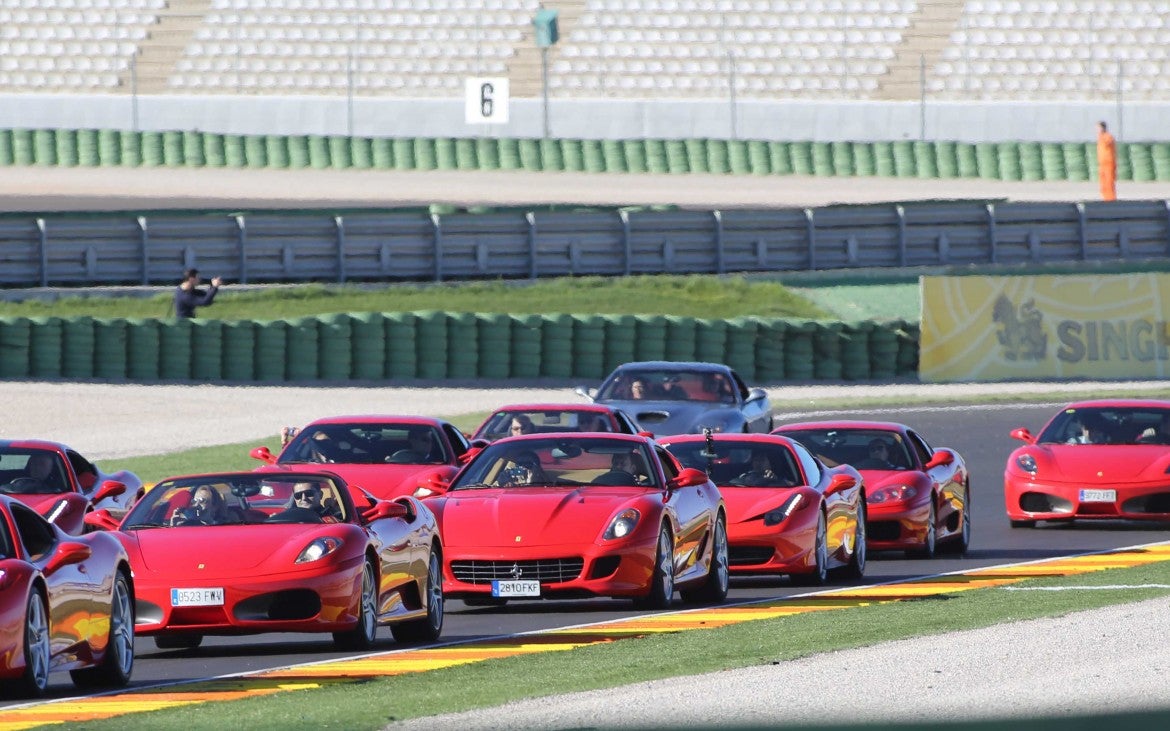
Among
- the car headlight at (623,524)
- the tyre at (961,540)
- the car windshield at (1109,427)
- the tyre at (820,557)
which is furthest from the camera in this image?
the car windshield at (1109,427)

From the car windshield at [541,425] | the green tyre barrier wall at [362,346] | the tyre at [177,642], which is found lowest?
the tyre at [177,642]

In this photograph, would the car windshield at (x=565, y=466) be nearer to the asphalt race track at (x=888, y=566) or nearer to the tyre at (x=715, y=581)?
the tyre at (x=715, y=581)

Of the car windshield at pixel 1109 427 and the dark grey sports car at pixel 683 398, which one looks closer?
the car windshield at pixel 1109 427

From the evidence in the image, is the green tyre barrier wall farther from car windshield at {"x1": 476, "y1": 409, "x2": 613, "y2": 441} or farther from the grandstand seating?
the grandstand seating

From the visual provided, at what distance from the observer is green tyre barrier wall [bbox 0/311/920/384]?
35.6 meters

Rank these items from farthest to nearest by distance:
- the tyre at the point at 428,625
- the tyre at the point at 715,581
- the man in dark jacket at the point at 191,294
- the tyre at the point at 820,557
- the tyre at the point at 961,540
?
the man in dark jacket at the point at 191,294
the tyre at the point at 961,540
the tyre at the point at 820,557
the tyre at the point at 715,581
the tyre at the point at 428,625

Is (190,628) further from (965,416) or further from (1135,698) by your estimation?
(965,416)

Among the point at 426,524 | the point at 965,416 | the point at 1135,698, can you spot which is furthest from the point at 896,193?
the point at 1135,698

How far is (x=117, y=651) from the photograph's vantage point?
38.5 ft

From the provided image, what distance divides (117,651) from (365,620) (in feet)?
6.43

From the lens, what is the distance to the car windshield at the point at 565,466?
16047 millimetres

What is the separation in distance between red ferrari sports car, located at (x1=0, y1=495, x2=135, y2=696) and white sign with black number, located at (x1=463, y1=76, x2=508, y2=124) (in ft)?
152

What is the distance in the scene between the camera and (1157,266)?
148ft

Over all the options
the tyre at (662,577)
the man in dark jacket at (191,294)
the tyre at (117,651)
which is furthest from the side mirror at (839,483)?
the man in dark jacket at (191,294)
